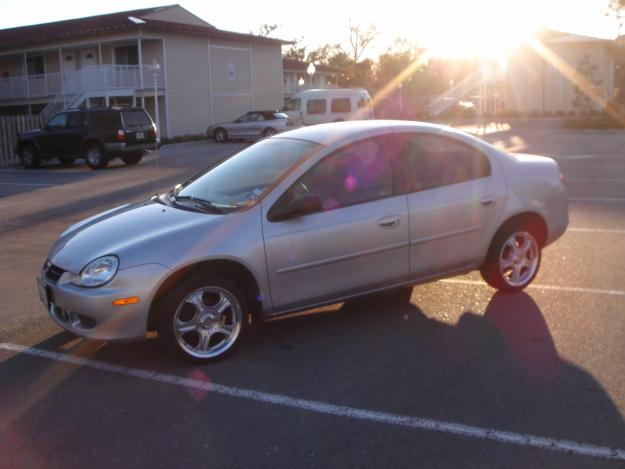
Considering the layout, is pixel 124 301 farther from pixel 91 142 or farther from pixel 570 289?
pixel 91 142

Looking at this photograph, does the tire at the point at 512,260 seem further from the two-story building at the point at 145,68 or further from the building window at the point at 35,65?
the building window at the point at 35,65

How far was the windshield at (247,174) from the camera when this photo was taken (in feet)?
18.9

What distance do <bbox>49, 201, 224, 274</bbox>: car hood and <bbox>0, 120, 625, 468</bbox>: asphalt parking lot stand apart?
0.78 m

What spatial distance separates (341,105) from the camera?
31.6 meters

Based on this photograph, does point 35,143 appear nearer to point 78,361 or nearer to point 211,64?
point 211,64

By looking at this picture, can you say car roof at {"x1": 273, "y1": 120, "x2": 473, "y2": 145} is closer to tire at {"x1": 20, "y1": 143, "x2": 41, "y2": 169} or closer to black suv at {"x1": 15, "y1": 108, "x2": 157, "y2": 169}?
black suv at {"x1": 15, "y1": 108, "x2": 157, "y2": 169}

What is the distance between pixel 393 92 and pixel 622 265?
2136 inches

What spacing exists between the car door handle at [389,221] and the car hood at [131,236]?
1236mm

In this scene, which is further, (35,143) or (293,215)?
(35,143)

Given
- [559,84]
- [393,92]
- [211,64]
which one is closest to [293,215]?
[211,64]

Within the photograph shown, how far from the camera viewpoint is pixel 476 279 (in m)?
7.48

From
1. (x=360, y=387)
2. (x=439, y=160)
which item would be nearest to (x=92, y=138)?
(x=439, y=160)

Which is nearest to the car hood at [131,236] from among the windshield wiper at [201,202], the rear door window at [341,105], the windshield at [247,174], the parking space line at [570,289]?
the windshield wiper at [201,202]

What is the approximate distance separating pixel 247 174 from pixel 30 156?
19.4 meters
